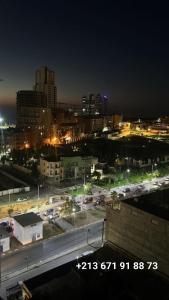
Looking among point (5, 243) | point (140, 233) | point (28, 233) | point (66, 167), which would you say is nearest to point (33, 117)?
point (66, 167)

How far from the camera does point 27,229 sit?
31.3 feet

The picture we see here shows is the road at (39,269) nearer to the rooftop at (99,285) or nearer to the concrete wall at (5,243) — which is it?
the concrete wall at (5,243)

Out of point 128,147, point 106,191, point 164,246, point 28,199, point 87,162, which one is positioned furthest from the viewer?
point 128,147

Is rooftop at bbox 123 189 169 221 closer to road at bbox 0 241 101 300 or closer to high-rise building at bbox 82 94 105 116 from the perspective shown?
road at bbox 0 241 101 300

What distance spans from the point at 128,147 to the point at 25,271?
2179 cm

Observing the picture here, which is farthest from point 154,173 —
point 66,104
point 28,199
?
point 66,104

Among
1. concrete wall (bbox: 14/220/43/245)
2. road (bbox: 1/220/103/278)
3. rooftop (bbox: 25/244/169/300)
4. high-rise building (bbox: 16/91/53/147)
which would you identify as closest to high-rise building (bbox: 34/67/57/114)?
high-rise building (bbox: 16/91/53/147)

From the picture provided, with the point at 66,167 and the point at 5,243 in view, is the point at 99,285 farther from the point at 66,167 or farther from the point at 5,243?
the point at 66,167

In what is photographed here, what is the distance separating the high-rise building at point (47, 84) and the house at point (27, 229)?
3830 cm

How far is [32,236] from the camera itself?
9719 mm

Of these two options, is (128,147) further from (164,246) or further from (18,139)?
(164,246)

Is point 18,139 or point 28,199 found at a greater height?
point 18,139

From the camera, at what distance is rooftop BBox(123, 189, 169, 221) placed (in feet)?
22.4

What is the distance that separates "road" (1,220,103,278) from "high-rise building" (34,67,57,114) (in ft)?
125
